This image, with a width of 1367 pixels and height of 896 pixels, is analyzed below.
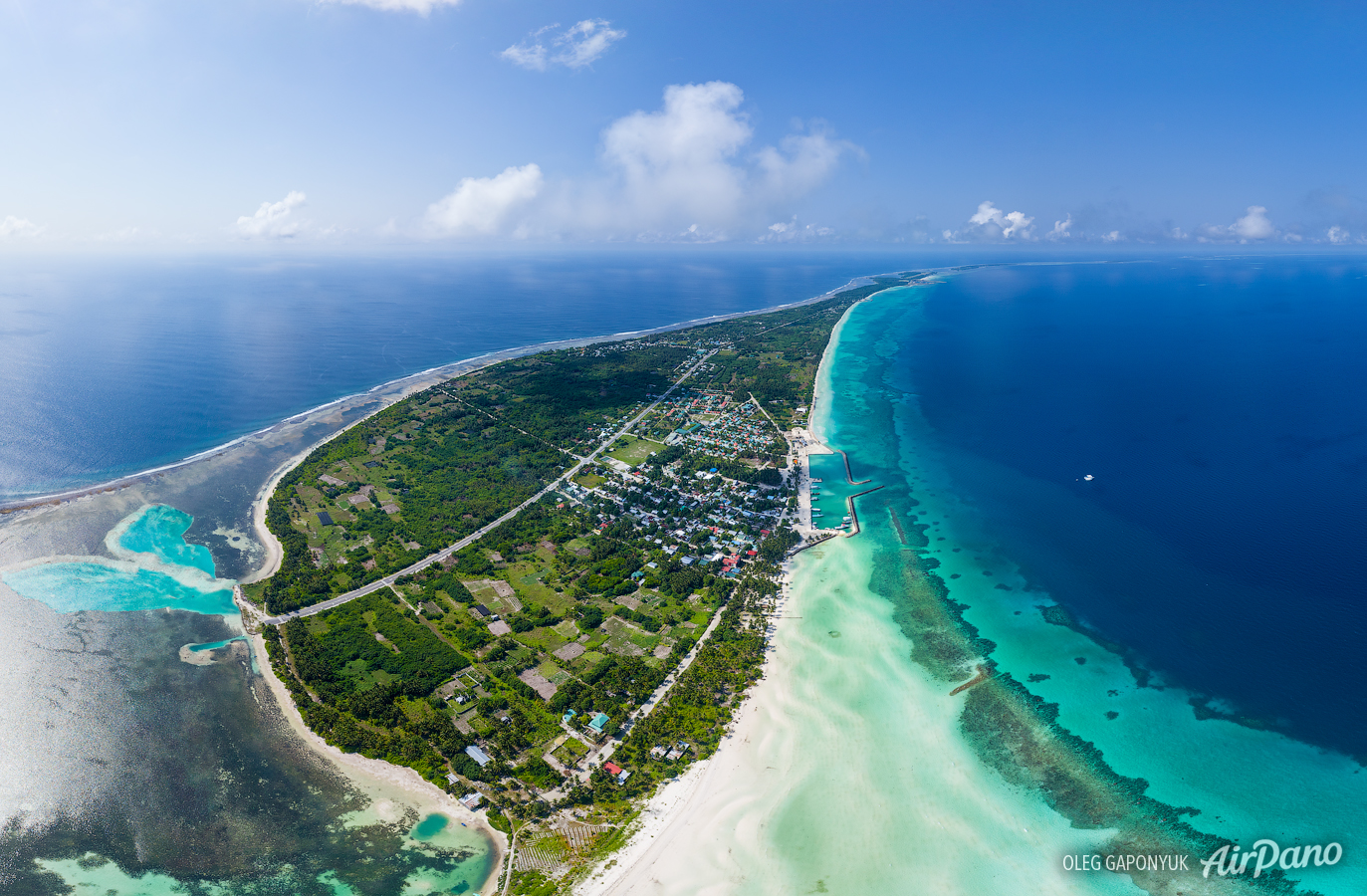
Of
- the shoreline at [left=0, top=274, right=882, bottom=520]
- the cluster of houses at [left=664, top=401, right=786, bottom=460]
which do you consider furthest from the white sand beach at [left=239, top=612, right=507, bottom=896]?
the cluster of houses at [left=664, top=401, right=786, bottom=460]

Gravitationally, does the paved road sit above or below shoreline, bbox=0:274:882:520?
below

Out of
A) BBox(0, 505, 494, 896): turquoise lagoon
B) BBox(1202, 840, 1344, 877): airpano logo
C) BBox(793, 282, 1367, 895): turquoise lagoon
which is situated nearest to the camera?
BBox(1202, 840, 1344, 877): airpano logo

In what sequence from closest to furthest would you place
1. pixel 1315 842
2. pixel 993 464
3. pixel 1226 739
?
pixel 1315 842
pixel 1226 739
pixel 993 464

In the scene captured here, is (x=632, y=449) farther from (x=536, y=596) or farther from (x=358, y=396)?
(x=358, y=396)

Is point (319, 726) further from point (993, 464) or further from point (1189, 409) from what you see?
point (1189, 409)

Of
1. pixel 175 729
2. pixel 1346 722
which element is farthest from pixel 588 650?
pixel 1346 722

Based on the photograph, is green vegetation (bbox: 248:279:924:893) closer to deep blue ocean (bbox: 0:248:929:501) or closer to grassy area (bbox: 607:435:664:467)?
grassy area (bbox: 607:435:664:467)
